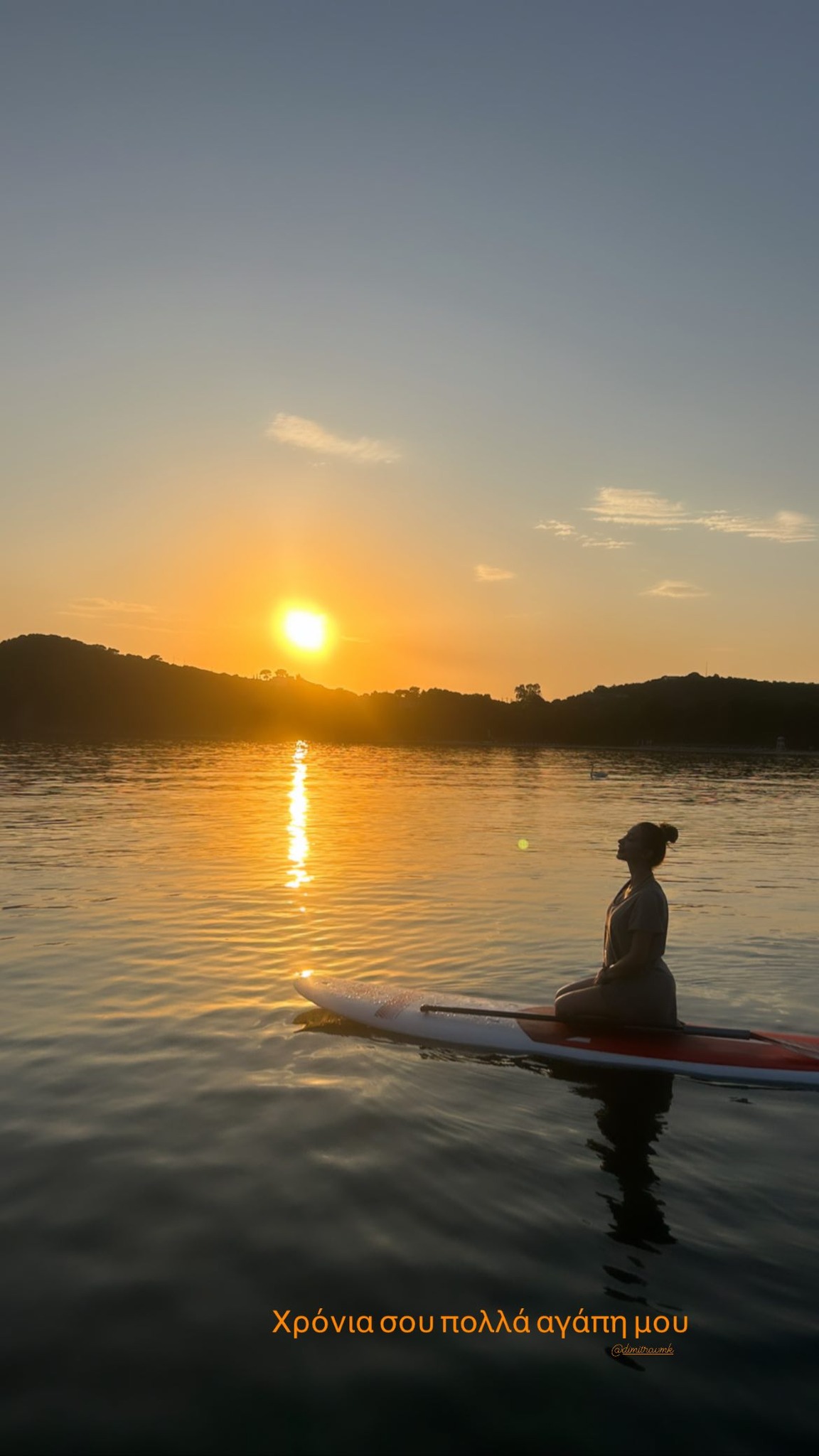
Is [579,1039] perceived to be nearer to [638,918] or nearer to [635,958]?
[635,958]

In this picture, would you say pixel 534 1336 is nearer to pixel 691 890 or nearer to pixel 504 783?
pixel 691 890

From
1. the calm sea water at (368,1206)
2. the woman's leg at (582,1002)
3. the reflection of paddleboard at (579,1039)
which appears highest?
the woman's leg at (582,1002)

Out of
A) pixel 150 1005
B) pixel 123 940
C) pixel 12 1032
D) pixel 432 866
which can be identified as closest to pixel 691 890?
pixel 432 866

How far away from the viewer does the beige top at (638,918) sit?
9766 mm

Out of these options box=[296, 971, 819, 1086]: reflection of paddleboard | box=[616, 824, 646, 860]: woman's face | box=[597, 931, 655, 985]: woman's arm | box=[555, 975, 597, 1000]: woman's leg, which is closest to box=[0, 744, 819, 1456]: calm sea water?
box=[296, 971, 819, 1086]: reflection of paddleboard

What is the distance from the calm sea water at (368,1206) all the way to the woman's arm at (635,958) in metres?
1.05

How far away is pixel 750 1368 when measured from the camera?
5.27m

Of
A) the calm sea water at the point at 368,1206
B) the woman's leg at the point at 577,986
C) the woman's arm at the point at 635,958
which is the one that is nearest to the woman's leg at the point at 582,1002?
the woman's leg at the point at 577,986

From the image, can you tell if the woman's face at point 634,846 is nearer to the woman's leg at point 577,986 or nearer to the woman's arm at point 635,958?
the woman's arm at point 635,958

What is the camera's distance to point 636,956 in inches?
394

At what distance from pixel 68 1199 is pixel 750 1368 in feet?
14.8

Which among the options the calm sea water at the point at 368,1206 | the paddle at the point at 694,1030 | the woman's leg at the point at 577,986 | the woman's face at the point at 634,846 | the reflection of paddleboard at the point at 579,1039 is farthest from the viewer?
the woman's leg at the point at 577,986

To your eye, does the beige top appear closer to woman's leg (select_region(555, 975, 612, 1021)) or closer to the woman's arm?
the woman's arm

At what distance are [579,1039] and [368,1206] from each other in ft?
13.5
